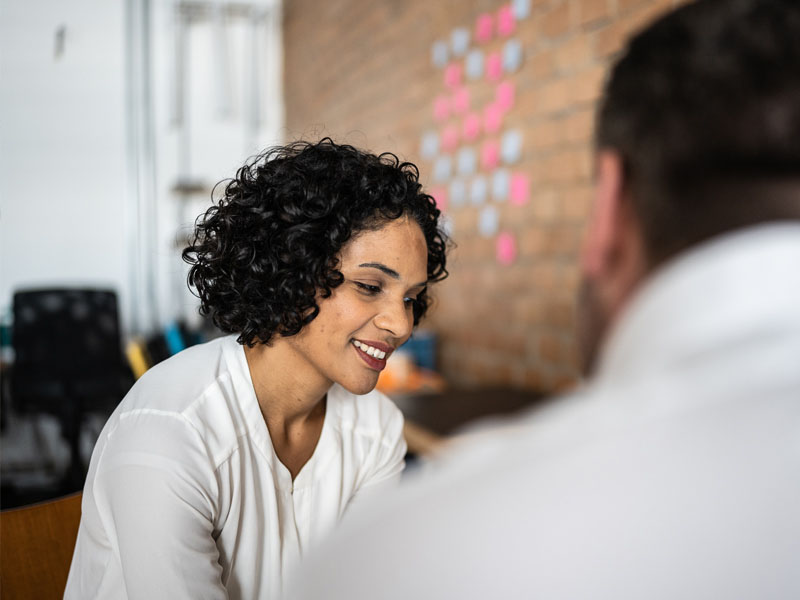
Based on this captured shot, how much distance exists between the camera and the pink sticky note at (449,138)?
283 centimetres

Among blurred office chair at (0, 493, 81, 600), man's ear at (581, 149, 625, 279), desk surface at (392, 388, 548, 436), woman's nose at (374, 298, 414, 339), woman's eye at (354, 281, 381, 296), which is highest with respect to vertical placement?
man's ear at (581, 149, 625, 279)

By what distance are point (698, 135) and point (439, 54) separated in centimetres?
266

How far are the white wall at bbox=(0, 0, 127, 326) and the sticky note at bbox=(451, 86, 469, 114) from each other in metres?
1.29

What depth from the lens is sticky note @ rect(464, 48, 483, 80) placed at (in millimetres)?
2652

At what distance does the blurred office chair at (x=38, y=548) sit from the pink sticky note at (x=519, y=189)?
6.13 feet

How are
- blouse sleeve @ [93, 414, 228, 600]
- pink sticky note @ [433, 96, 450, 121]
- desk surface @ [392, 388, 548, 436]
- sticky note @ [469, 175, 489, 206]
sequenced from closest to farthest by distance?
blouse sleeve @ [93, 414, 228, 600]
desk surface @ [392, 388, 548, 436]
sticky note @ [469, 175, 489, 206]
pink sticky note @ [433, 96, 450, 121]

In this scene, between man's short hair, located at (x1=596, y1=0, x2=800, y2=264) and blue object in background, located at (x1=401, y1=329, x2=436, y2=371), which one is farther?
blue object in background, located at (x1=401, y1=329, x2=436, y2=371)

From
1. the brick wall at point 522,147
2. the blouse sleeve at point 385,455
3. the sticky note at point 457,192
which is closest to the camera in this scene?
the blouse sleeve at point 385,455

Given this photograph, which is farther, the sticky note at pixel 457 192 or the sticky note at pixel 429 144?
the sticky note at pixel 429 144

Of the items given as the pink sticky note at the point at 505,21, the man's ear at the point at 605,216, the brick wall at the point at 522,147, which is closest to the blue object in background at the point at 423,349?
the brick wall at the point at 522,147

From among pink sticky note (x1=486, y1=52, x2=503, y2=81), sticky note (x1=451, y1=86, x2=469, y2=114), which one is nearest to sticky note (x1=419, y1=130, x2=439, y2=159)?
sticky note (x1=451, y1=86, x2=469, y2=114)

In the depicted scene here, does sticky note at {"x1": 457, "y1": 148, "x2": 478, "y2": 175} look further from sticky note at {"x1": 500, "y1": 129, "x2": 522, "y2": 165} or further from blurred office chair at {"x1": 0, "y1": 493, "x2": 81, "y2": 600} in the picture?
blurred office chair at {"x1": 0, "y1": 493, "x2": 81, "y2": 600}

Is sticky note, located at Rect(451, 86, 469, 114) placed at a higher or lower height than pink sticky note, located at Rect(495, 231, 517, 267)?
higher

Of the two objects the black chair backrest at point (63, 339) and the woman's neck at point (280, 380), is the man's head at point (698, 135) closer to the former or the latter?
the woman's neck at point (280, 380)
